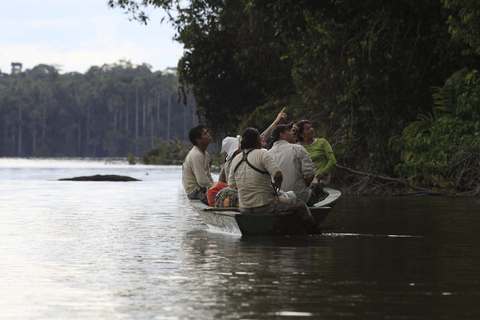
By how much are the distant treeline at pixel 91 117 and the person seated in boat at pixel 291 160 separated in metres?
129

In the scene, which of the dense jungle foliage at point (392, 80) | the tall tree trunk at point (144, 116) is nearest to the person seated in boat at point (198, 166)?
the dense jungle foliage at point (392, 80)

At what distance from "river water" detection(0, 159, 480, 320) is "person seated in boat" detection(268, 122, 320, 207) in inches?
33.1

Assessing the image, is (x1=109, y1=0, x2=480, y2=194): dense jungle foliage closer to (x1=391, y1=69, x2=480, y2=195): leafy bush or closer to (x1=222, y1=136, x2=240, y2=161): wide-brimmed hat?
(x1=391, y1=69, x2=480, y2=195): leafy bush

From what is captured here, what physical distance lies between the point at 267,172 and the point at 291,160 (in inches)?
35.9

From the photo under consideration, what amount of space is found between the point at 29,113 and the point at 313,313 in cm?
14459

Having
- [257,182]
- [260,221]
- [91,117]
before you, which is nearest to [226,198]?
[260,221]

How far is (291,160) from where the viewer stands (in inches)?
519

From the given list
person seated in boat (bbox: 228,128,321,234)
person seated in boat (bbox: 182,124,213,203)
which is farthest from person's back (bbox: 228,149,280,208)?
person seated in boat (bbox: 182,124,213,203)

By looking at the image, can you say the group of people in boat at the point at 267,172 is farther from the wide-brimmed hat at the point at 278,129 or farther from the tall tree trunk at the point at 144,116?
the tall tree trunk at the point at 144,116

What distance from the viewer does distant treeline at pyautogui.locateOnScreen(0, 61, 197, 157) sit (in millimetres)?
146750

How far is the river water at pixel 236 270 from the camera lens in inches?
281

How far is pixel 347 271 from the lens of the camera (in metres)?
9.31

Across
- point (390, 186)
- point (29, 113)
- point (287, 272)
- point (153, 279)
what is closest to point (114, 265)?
point (153, 279)

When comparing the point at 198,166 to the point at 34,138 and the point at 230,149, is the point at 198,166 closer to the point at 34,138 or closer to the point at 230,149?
the point at 230,149
